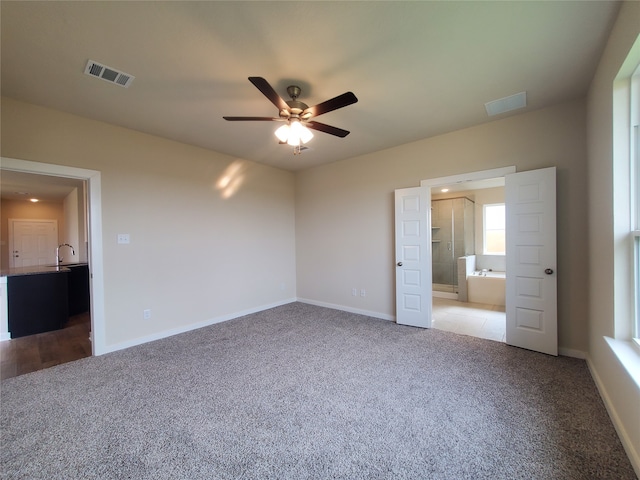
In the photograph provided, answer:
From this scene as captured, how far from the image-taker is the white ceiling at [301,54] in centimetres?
168

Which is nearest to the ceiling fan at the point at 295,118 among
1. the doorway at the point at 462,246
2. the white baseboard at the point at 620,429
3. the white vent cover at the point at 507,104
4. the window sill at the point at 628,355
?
the white vent cover at the point at 507,104

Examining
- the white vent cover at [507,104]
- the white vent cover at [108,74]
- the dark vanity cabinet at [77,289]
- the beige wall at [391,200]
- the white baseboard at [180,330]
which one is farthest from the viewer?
the dark vanity cabinet at [77,289]

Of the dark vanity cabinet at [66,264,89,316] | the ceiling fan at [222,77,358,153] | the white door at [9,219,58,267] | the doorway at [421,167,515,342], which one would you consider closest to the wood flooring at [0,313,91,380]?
the dark vanity cabinet at [66,264,89,316]

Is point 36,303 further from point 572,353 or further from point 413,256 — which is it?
point 572,353

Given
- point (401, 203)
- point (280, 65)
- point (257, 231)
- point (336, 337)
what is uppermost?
point (280, 65)

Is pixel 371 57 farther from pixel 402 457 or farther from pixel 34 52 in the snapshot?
pixel 402 457

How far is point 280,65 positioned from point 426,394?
3.00 metres

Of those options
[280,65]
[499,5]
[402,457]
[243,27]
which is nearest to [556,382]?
[402,457]

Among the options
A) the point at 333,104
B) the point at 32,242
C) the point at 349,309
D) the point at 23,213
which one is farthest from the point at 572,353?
the point at 23,213

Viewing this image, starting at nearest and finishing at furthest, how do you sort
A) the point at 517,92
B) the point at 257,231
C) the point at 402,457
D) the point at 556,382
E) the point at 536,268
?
the point at 402,457, the point at 556,382, the point at 517,92, the point at 536,268, the point at 257,231

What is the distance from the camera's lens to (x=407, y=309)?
3979 millimetres

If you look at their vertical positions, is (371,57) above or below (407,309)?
above

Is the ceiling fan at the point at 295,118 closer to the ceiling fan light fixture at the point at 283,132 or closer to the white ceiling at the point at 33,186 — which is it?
the ceiling fan light fixture at the point at 283,132

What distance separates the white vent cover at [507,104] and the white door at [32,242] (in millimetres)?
10815
